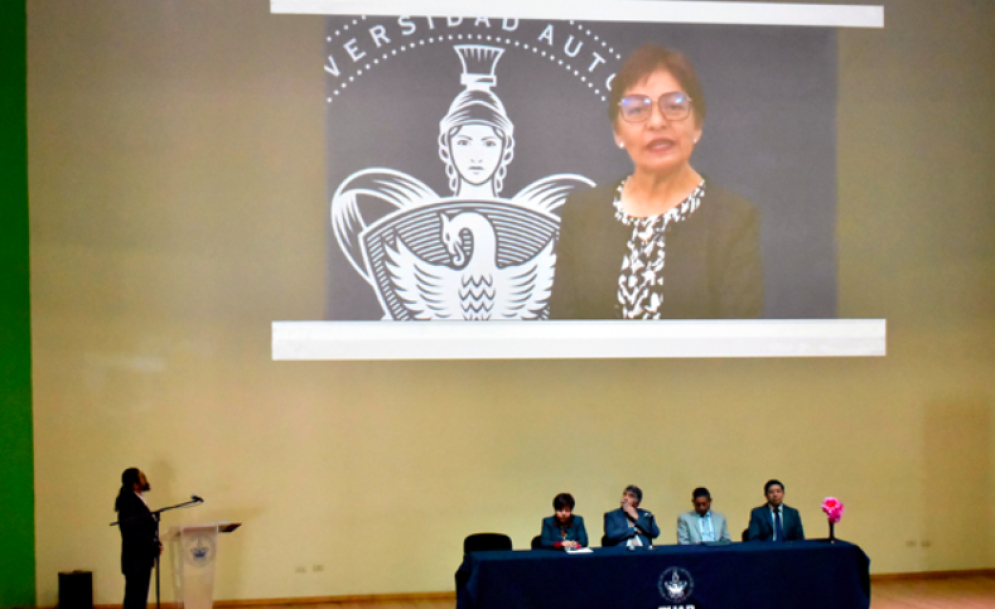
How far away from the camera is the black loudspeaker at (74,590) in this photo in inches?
242

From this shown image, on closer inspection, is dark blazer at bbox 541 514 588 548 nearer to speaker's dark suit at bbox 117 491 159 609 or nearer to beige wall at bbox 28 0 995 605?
beige wall at bbox 28 0 995 605

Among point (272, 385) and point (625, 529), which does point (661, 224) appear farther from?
point (272, 385)

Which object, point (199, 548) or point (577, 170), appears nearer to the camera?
point (199, 548)

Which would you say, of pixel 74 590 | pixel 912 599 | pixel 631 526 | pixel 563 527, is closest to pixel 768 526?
pixel 631 526

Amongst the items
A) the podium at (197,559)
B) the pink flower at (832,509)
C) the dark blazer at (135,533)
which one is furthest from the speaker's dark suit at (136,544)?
the pink flower at (832,509)

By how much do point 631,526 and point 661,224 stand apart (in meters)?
2.25

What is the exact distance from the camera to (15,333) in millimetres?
6164

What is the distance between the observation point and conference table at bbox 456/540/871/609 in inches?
197

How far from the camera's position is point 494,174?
21.4 ft

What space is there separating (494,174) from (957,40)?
3748mm

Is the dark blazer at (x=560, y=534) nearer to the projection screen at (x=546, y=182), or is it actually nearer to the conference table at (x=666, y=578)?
the conference table at (x=666, y=578)

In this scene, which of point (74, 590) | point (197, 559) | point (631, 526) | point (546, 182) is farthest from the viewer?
point (546, 182)

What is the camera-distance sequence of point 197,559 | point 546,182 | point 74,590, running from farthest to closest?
point 546,182 → point 74,590 → point 197,559

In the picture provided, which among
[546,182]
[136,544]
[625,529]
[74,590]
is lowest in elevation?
[74,590]
